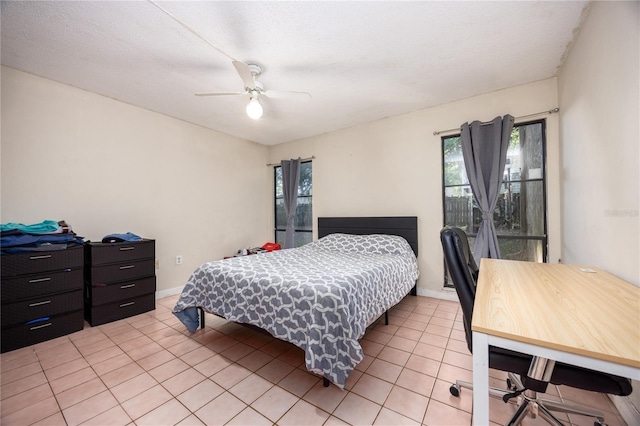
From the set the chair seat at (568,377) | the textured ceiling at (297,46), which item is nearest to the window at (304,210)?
the textured ceiling at (297,46)

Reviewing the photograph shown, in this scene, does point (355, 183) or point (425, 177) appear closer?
point (425, 177)

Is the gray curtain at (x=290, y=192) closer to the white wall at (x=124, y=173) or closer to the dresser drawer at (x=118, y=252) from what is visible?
the white wall at (x=124, y=173)

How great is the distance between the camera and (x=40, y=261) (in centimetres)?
219

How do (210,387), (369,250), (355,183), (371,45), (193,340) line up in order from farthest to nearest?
(355,183), (369,250), (193,340), (371,45), (210,387)

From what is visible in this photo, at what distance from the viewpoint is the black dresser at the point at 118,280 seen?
2512mm

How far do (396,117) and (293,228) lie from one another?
250cm

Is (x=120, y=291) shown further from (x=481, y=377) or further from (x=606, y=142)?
(x=606, y=142)

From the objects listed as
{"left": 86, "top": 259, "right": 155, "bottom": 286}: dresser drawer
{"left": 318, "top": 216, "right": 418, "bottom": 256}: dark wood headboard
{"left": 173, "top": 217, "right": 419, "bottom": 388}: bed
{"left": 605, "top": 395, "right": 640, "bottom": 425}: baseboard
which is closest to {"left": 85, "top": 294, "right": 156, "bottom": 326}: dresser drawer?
{"left": 86, "top": 259, "right": 155, "bottom": 286}: dresser drawer

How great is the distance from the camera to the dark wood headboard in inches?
130

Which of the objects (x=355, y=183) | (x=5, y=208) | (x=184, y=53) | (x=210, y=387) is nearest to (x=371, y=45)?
(x=184, y=53)

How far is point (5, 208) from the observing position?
2.29m

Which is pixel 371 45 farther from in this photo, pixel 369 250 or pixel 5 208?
pixel 5 208

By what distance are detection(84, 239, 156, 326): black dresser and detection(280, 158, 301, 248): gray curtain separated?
2.14 m

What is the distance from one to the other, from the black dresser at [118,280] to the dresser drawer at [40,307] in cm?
14
